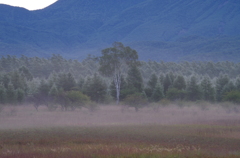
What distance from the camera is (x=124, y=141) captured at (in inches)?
690

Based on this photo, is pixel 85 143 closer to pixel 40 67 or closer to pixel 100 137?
pixel 100 137

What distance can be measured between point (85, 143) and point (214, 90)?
3782 centimetres

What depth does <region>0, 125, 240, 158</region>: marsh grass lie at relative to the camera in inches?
559

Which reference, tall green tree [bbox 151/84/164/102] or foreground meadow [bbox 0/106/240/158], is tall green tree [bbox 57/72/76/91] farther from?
foreground meadow [bbox 0/106/240/158]

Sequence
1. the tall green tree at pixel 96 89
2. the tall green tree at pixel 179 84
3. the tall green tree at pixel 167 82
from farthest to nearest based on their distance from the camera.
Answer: the tall green tree at pixel 167 82
the tall green tree at pixel 179 84
the tall green tree at pixel 96 89

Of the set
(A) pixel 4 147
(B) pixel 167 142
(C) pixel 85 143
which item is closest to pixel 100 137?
(C) pixel 85 143

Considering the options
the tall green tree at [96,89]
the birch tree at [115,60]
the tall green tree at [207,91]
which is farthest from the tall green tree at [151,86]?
the tall green tree at [207,91]

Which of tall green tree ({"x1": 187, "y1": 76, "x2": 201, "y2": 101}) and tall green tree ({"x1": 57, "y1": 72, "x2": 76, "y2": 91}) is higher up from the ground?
tall green tree ({"x1": 57, "y1": 72, "x2": 76, "y2": 91})

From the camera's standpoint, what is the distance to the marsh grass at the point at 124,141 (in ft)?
46.5

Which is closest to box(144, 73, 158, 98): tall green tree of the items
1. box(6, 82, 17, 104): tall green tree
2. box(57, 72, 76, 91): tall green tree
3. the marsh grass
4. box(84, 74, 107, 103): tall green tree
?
box(84, 74, 107, 103): tall green tree

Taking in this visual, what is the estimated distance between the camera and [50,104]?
3738 cm

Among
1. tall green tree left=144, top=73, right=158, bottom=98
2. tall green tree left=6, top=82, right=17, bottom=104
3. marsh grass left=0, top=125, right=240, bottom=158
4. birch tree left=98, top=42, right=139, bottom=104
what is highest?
birch tree left=98, top=42, right=139, bottom=104

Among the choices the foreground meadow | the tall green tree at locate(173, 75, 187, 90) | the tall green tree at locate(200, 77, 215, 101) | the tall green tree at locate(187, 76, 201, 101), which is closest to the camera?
the foreground meadow

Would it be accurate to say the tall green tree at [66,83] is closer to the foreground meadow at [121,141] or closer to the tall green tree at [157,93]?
the tall green tree at [157,93]
